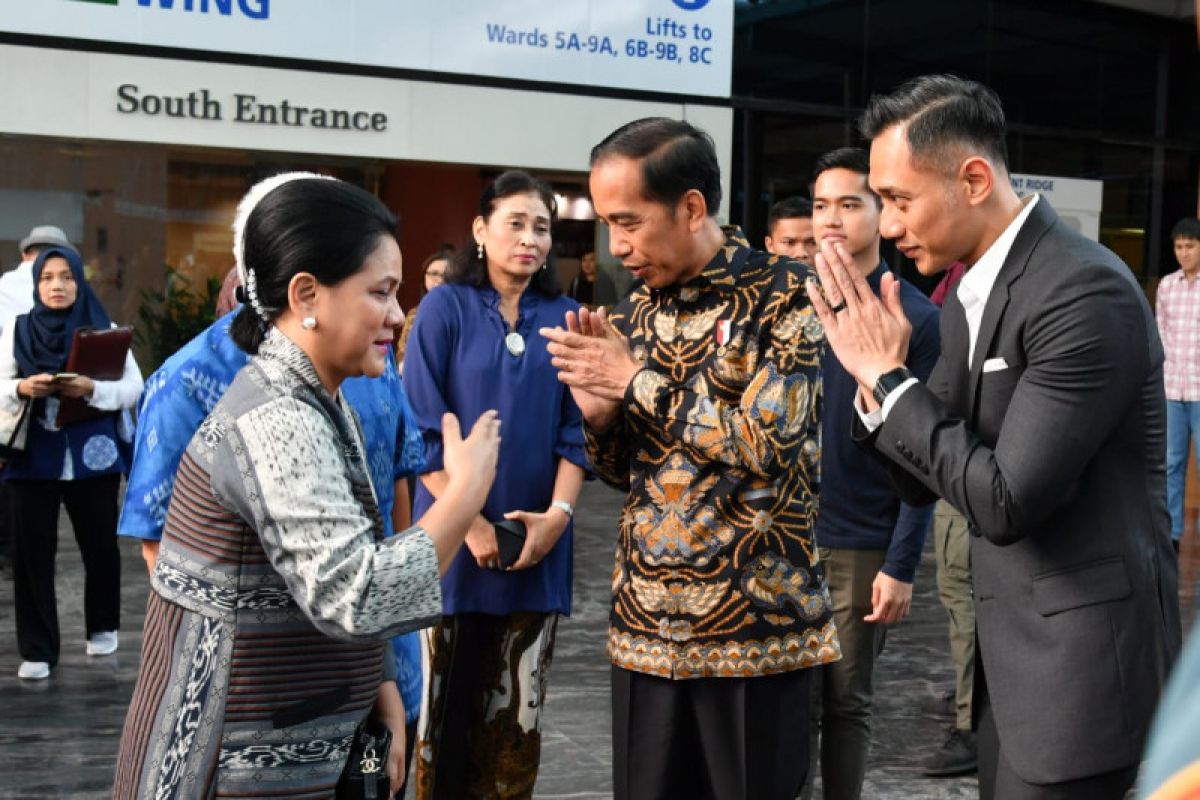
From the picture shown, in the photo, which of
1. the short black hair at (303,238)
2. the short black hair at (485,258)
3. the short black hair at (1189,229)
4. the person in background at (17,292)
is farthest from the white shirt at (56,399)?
the short black hair at (1189,229)

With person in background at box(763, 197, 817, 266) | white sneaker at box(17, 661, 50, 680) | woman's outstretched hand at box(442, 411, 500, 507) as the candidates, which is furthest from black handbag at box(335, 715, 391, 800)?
white sneaker at box(17, 661, 50, 680)

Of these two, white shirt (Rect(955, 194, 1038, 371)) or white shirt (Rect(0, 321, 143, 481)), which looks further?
white shirt (Rect(0, 321, 143, 481))

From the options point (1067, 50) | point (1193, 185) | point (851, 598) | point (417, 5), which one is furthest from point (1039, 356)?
point (1193, 185)

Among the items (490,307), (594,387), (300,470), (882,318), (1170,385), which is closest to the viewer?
(300,470)

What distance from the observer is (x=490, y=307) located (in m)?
4.26

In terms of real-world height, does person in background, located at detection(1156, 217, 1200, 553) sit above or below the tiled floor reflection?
above

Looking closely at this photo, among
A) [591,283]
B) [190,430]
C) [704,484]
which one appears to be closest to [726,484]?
[704,484]

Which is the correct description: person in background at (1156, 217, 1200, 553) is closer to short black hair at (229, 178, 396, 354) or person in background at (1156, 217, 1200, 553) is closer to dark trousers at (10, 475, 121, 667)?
dark trousers at (10, 475, 121, 667)

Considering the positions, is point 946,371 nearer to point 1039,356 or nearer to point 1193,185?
point 1039,356

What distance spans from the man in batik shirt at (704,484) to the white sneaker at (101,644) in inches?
170

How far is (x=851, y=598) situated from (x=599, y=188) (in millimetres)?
1803

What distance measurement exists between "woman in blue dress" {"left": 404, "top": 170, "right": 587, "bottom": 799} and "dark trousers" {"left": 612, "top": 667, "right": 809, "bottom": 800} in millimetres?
1031

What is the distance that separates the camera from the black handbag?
232cm

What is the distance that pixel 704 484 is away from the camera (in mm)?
3004
